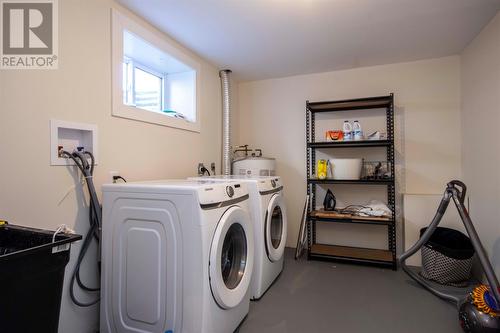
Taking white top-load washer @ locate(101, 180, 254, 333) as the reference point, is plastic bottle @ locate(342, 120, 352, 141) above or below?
above

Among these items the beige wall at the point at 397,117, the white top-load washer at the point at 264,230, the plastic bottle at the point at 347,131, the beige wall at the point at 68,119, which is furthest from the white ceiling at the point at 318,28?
the white top-load washer at the point at 264,230

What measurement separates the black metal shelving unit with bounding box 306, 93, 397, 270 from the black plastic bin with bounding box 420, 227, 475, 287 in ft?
1.09

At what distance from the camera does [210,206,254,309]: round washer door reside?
1377 millimetres

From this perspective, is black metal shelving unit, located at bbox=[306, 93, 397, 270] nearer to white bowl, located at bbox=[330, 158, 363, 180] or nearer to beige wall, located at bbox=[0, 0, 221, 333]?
white bowl, located at bbox=[330, 158, 363, 180]

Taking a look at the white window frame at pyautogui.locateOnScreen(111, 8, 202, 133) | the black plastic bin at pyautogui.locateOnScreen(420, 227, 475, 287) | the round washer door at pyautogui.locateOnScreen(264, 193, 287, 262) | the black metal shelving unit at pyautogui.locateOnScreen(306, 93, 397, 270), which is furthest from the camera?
the black metal shelving unit at pyautogui.locateOnScreen(306, 93, 397, 270)

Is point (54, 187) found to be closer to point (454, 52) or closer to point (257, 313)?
point (257, 313)

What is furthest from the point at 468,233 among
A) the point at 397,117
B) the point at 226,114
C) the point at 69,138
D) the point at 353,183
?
the point at 69,138

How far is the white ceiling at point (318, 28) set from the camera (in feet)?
6.07

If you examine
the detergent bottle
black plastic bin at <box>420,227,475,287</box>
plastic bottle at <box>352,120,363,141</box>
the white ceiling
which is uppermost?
the white ceiling

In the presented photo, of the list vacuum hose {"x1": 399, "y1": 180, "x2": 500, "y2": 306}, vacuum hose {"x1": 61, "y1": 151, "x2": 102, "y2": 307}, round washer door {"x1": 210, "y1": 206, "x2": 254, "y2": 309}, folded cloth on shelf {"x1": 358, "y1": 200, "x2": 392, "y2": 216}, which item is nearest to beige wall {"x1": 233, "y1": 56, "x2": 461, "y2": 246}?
folded cloth on shelf {"x1": 358, "y1": 200, "x2": 392, "y2": 216}

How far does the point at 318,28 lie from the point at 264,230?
66.8 inches

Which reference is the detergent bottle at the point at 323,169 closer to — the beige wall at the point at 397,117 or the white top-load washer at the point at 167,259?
the beige wall at the point at 397,117

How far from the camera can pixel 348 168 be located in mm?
2791

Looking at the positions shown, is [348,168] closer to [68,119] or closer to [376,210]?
[376,210]
